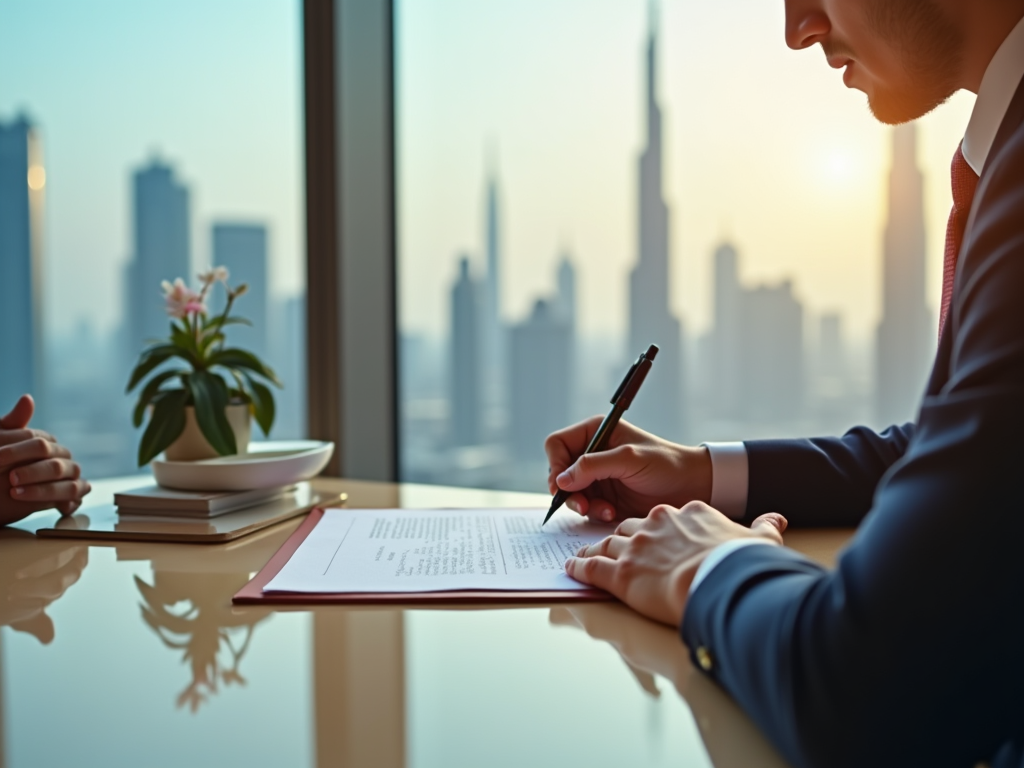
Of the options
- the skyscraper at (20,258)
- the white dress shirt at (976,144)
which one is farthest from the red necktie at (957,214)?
Answer: the skyscraper at (20,258)

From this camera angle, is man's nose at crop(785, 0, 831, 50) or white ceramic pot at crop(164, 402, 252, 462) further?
white ceramic pot at crop(164, 402, 252, 462)

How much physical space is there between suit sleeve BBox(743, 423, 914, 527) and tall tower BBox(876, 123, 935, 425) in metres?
0.61

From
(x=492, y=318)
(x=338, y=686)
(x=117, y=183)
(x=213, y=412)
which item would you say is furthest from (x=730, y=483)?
(x=117, y=183)

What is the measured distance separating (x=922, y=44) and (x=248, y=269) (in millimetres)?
1476

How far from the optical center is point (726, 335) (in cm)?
163

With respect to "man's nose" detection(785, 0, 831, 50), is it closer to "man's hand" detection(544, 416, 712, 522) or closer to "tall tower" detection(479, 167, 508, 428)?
"man's hand" detection(544, 416, 712, 522)

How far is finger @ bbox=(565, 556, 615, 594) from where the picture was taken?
67 cm

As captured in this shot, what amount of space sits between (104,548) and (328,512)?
10.1 inches

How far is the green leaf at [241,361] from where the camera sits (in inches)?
48.4

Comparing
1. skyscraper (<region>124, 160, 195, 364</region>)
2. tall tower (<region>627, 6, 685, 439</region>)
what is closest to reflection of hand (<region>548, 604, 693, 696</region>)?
tall tower (<region>627, 6, 685, 439</region>)

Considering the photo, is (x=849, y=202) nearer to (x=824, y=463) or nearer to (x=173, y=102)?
(x=824, y=463)

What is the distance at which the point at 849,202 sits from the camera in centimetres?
152

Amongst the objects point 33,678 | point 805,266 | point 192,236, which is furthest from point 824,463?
point 192,236

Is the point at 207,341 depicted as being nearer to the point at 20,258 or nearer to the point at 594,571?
the point at 594,571
